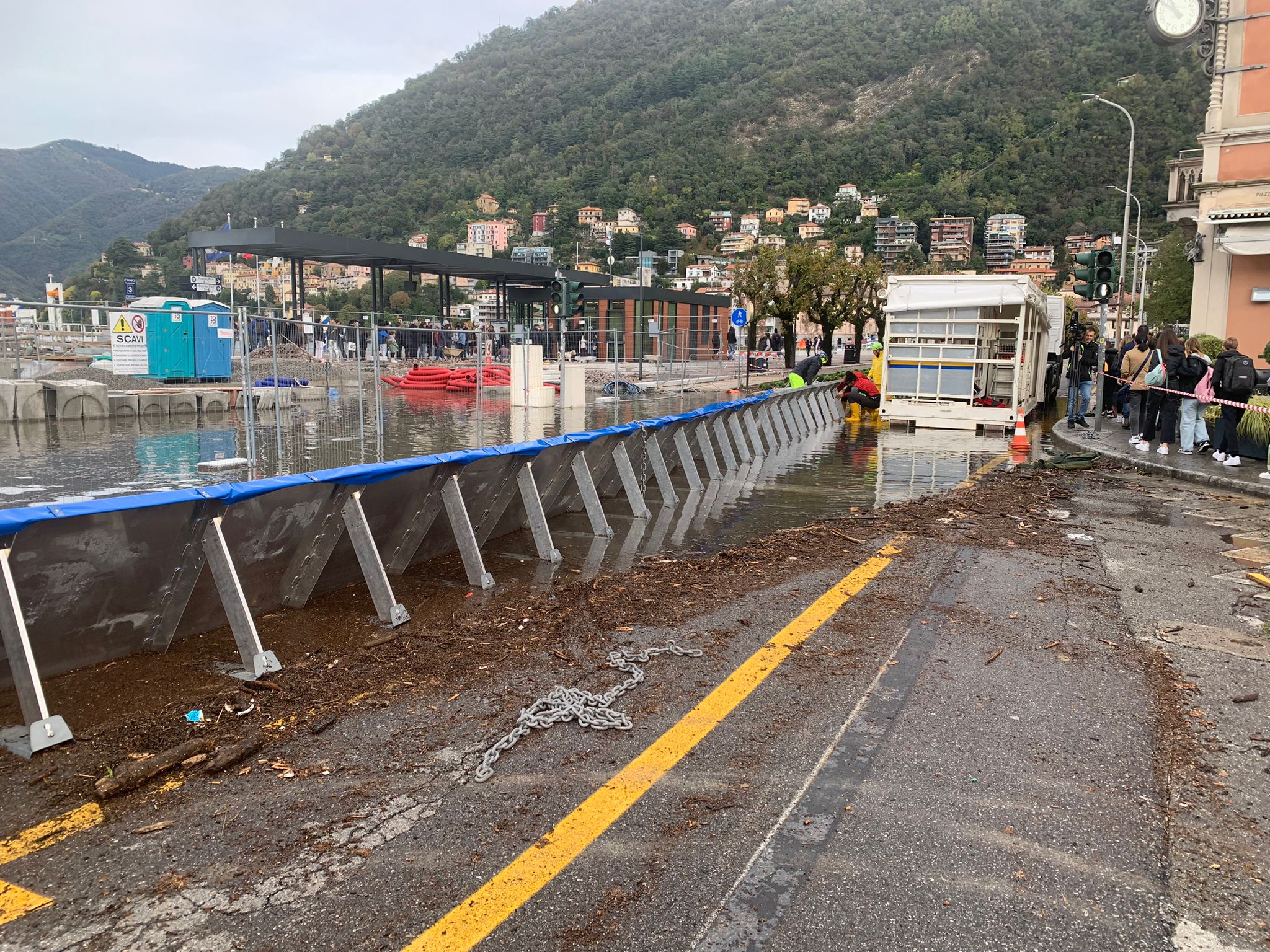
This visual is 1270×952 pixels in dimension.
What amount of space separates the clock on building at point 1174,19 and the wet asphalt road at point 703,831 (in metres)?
26.9

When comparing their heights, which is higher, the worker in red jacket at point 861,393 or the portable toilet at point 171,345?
the portable toilet at point 171,345

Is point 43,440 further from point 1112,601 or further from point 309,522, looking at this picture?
point 1112,601

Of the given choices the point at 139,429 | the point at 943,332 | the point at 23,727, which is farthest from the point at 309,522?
the point at 943,332

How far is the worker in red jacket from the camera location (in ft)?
75.9

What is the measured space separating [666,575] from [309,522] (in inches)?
104

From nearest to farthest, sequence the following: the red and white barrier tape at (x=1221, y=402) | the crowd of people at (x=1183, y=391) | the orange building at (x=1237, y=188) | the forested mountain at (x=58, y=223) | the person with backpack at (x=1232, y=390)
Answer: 1. the red and white barrier tape at (x=1221, y=402)
2. the person with backpack at (x=1232, y=390)
3. the crowd of people at (x=1183, y=391)
4. the orange building at (x=1237, y=188)
5. the forested mountain at (x=58, y=223)

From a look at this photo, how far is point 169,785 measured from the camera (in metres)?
3.53

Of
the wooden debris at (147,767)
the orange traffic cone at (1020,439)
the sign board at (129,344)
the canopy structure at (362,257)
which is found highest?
the canopy structure at (362,257)

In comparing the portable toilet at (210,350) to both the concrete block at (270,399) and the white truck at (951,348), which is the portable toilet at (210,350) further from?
the white truck at (951,348)

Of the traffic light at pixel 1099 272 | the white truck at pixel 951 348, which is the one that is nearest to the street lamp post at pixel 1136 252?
the white truck at pixel 951 348

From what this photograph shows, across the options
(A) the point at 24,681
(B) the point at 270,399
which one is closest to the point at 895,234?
(B) the point at 270,399

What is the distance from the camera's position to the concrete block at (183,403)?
19703 mm

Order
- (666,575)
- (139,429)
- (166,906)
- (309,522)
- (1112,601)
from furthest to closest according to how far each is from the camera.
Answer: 1. (139,429)
2. (666,575)
3. (1112,601)
4. (309,522)
5. (166,906)

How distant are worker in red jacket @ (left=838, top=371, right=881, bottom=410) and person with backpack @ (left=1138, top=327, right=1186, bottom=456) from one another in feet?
26.1
